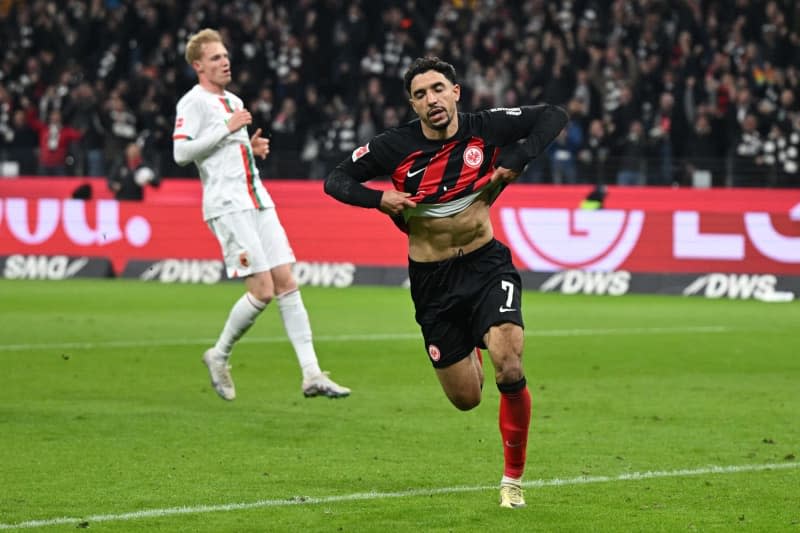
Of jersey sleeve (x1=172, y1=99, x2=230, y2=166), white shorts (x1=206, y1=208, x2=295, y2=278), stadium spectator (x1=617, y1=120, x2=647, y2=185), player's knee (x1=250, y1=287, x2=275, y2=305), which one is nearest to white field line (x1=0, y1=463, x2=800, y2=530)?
player's knee (x1=250, y1=287, x2=275, y2=305)

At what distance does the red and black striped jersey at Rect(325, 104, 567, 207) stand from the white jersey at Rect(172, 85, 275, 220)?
9.73 feet

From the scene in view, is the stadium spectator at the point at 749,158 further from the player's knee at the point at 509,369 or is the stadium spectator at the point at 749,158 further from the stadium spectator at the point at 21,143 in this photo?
the player's knee at the point at 509,369

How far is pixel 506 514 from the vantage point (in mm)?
6828

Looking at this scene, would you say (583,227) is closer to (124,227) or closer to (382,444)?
(124,227)

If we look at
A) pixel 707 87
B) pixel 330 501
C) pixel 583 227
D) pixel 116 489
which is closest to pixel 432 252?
pixel 330 501

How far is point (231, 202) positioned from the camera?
35.2 ft

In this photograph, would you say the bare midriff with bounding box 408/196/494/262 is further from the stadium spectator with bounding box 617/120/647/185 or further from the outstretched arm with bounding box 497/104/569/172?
the stadium spectator with bounding box 617/120/647/185

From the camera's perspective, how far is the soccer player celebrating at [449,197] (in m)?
7.56

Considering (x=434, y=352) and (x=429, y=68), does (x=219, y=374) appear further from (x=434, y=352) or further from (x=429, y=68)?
(x=429, y=68)

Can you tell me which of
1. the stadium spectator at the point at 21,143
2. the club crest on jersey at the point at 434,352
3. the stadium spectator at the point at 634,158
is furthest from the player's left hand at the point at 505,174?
the stadium spectator at the point at 21,143

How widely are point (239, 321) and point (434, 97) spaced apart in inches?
136

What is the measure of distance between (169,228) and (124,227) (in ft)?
2.32

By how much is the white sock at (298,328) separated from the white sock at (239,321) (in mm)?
158

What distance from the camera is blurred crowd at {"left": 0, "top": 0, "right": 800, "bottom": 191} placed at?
80.6 feet
